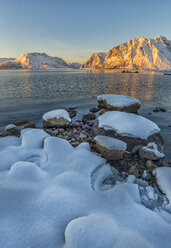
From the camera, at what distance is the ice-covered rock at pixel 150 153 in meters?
6.60

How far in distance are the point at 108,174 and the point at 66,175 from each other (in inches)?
65.2

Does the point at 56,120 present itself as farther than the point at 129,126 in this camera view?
Yes

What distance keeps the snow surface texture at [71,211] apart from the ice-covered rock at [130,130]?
2.47 metres

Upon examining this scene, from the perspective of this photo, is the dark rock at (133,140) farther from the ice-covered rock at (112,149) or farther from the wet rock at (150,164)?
the wet rock at (150,164)

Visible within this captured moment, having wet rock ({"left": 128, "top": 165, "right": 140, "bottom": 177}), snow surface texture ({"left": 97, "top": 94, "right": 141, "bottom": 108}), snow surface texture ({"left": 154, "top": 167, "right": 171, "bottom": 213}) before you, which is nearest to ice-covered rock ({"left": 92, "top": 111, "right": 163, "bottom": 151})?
wet rock ({"left": 128, "top": 165, "right": 140, "bottom": 177})

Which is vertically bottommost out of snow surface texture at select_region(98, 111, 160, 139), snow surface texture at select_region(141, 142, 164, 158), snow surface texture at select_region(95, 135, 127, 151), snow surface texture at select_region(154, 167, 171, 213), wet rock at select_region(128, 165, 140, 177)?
wet rock at select_region(128, 165, 140, 177)

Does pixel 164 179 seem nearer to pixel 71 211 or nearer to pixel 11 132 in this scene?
pixel 71 211

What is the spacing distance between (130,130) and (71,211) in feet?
17.1

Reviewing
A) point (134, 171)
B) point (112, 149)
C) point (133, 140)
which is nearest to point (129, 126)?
point (133, 140)

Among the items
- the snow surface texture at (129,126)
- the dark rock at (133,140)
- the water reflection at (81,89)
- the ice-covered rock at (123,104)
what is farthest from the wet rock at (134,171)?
the water reflection at (81,89)

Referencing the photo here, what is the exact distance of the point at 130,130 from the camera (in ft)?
24.7

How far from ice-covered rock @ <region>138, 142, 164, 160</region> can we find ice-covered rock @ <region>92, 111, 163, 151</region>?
44cm

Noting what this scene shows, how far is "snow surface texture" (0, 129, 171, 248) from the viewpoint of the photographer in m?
2.90

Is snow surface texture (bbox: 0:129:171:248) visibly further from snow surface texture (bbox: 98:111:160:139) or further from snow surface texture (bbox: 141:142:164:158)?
snow surface texture (bbox: 98:111:160:139)
